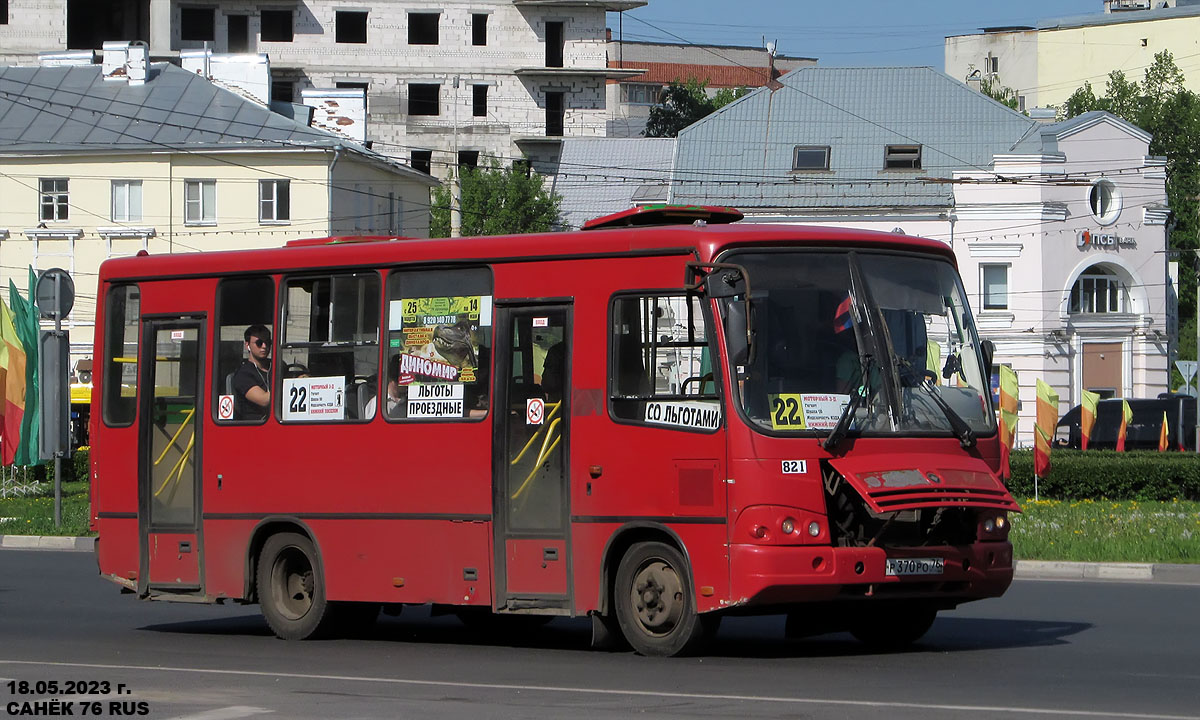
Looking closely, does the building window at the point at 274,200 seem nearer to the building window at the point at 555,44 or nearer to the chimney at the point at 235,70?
the chimney at the point at 235,70

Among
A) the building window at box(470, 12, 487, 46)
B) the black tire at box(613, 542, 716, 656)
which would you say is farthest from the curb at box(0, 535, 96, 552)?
the building window at box(470, 12, 487, 46)

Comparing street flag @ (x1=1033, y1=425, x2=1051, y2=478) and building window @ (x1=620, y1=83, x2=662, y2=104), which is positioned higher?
building window @ (x1=620, y1=83, x2=662, y2=104)

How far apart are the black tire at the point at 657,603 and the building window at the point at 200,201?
170ft

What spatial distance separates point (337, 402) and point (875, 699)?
551 centimetres

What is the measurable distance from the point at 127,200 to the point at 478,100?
32.9 metres

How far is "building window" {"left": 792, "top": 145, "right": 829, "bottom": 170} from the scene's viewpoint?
61469 millimetres

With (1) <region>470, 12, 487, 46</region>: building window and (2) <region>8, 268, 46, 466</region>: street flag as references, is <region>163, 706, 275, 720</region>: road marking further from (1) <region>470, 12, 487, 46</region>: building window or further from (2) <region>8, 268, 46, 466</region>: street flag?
(1) <region>470, 12, 487, 46</region>: building window

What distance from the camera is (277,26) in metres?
92.1

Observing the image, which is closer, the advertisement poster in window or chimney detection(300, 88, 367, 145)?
the advertisement poster in window

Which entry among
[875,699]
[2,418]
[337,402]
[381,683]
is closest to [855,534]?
[875,699]

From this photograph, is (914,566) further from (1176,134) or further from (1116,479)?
(1176,134)

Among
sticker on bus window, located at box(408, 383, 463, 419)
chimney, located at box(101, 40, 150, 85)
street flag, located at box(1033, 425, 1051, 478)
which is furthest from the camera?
chimney, located at box(101, 40, 150, 85)

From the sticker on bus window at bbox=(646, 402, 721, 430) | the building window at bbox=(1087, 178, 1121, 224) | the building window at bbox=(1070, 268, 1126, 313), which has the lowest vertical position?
the sticker on bus window at bbox=(646, 402, 721, 430)

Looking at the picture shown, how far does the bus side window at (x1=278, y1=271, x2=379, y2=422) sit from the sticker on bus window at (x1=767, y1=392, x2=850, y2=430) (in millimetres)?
3439
